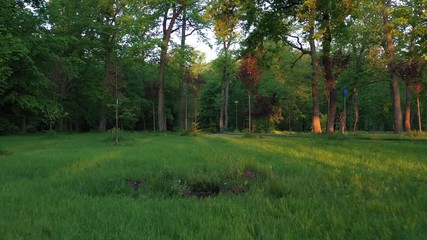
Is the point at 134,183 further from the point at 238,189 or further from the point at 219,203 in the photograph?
the point at 219,203

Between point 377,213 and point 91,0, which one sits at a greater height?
point 91,0

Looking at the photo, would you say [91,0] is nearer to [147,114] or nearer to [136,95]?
[136,95]

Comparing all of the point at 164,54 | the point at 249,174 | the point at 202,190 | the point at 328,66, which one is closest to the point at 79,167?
the point at 202,190

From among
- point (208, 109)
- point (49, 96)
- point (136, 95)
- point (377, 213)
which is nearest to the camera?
point (377, 213)

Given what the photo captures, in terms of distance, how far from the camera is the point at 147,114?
6106cm

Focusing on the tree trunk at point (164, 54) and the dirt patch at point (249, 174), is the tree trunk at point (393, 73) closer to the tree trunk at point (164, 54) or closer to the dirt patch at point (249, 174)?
the tree trunk at point (164, 54)

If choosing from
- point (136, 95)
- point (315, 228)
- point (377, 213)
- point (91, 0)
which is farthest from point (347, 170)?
point (136, 95)

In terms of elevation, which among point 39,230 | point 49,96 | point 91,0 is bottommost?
point 39,230

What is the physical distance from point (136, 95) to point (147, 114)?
27.3 ft

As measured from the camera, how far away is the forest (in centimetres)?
1822

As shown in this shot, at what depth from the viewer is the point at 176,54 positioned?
38656 mm

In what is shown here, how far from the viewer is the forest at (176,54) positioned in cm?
1822

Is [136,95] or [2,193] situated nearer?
[2,193]

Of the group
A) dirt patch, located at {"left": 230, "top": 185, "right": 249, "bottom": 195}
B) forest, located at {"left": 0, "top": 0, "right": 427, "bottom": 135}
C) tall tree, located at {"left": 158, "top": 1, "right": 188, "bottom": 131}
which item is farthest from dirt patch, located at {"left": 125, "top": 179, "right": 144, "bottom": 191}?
tall tree, located at {"left": 158, "top": 1, "right": 188, "bottom": 131}
